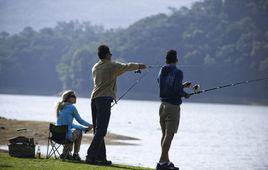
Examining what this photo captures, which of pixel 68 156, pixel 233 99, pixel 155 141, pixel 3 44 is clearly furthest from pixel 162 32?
pixel 68 156

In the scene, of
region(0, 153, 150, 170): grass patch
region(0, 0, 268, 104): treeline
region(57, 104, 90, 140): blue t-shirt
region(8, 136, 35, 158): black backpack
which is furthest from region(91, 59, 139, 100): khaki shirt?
region(0, 0, 268, 104): treeline

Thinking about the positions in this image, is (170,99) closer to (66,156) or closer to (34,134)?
(66,156)

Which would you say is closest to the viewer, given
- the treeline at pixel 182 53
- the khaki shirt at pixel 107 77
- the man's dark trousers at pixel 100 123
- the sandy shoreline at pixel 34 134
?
the man's dark trousers at pixel 100 123

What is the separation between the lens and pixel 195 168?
20031 millimetres

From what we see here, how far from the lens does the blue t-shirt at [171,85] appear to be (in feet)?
42.2

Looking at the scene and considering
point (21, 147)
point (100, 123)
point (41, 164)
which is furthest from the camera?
point (21, 147)

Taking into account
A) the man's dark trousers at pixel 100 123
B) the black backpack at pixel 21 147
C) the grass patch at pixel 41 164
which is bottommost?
the grass patch at pixel 41 164

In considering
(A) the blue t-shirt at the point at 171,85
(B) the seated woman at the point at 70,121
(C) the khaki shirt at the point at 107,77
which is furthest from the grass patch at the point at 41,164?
(A) the blue t-shirt at the point at 171,85

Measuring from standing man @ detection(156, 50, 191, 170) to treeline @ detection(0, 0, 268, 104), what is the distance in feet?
312

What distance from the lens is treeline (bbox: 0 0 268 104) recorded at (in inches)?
4624

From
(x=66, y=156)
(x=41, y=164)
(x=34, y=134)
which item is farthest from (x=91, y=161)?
(x=34, y=134)

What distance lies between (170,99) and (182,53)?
4443 inches

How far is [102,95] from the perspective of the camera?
13.5 metres

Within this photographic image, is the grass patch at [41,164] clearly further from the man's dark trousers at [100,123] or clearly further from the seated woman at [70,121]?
the seated woman at [70,121]
